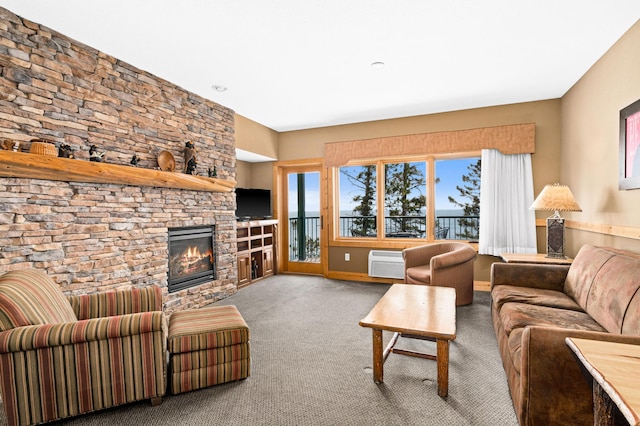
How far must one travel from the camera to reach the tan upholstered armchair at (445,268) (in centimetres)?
357

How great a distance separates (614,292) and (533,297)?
63 cm

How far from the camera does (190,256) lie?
12.8ft

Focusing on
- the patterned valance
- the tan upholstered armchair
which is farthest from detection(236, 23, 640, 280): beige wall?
the tan upholstered armchair

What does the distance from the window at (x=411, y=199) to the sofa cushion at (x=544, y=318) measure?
255 cm

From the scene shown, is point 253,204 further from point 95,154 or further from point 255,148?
point 95,154

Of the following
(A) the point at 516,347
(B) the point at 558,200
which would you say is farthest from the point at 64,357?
(B) the point at 558,200

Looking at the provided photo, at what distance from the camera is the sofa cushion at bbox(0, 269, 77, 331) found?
67.3 inches

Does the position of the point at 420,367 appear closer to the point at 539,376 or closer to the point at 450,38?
the point at 539,376

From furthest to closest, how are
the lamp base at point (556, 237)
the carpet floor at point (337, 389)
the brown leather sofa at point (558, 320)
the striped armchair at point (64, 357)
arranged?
the lamp base at point (556, 237) → the carpet floor at point (337, 389) → the striped armchair at point (64, 357) → the brown leather sofa at point (558, 320)

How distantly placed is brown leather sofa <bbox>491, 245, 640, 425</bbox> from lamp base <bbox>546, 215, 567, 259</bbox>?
0.75 metres

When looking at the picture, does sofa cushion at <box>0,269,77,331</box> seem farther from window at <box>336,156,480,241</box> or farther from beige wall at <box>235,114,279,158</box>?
window at <box>336,156,480,241</box>

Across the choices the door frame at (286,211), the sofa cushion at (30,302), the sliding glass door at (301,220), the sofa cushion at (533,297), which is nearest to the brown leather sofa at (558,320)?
the sofa cushion at (533,297)

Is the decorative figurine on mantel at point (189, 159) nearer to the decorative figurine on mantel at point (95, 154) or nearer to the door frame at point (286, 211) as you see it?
the decorative figurine on mantel at point (95, 154)

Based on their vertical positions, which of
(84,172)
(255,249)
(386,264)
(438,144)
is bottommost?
(386,264)
